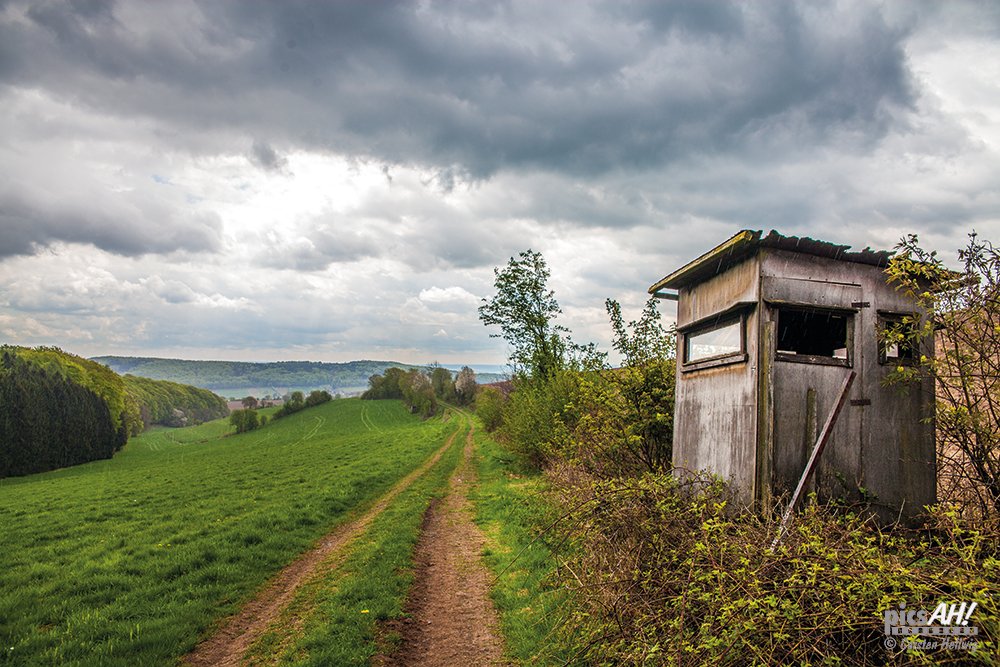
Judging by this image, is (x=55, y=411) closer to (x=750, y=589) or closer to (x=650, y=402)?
(x=650, y=402)

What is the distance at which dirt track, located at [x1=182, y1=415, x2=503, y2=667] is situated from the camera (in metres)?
5.65

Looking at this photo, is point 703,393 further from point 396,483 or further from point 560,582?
point 396,483

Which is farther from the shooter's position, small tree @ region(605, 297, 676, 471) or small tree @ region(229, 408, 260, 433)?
small tree @ region(229, 408, 260, 433)

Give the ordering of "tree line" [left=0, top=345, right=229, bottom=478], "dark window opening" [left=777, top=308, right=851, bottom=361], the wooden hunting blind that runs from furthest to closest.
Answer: "tree line" [left=0, top=345, right=229, bottom=478]
"dark window opening" [left=777, top=308, right=851, bottom=361]
the wooden hunting blind

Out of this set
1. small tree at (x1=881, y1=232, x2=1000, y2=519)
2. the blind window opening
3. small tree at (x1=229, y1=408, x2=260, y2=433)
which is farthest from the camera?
small tree at (x1=229, y1=408, x2=260, y2=433)

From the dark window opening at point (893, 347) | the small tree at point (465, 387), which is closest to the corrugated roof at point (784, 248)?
the dark window opening at point (893, 347)

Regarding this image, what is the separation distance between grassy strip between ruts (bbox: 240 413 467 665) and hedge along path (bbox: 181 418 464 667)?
19 cm

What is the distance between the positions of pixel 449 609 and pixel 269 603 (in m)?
2.93

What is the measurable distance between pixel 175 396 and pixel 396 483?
11371 centimetres

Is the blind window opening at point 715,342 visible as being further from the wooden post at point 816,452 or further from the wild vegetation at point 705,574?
the wild vegetation at point 705,574

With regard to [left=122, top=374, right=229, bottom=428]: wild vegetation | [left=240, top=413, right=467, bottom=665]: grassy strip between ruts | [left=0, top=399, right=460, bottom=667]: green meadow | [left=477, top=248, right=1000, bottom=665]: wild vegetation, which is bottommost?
[left=122, top=374, right=229, bottom=428]: wild vegetation

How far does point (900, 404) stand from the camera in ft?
22.8

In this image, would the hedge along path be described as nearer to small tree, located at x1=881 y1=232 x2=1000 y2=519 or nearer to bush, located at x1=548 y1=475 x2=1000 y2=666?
bush, located at x1=548 y1=475 x2=1000 y2=666

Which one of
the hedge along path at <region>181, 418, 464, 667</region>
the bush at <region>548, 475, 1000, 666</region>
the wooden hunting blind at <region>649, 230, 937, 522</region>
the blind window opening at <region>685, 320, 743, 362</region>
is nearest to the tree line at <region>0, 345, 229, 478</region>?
the hedge along path at <region>181, 418, 464, 667</region>
